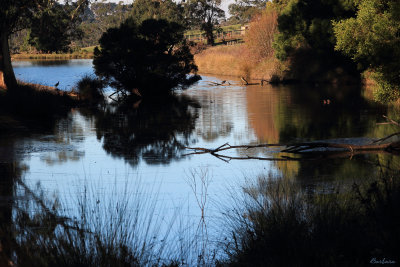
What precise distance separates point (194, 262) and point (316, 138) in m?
11.3

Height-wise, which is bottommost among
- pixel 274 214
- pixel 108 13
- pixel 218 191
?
pixel 218 191

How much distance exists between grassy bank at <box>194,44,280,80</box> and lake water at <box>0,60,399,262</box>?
1557 cm

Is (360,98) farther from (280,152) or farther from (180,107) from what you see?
(280,152)

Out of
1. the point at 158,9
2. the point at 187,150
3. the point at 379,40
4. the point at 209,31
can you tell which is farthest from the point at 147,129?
the point at 158,9

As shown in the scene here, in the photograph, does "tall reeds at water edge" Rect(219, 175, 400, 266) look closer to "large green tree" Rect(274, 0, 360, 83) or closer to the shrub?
"large green tree" Rect(274, 0, 360, 83)

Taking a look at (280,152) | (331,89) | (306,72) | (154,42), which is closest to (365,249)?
(280,152)

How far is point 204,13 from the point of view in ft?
293

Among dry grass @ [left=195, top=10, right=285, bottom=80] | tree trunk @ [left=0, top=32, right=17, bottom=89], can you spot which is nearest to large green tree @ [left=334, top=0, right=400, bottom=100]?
tree trunk @ [left=0, top=32, right=17, bottom=89]

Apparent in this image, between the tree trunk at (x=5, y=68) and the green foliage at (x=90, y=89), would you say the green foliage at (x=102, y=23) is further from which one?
the tree trunk at (x=5, y=68)

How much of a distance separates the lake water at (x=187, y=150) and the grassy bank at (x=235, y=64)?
15.6m

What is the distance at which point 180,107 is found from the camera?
29.7 metres

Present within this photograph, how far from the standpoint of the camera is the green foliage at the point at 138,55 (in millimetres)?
34125

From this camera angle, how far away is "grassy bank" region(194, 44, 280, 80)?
4743cm

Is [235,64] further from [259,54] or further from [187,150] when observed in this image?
[187,150]
